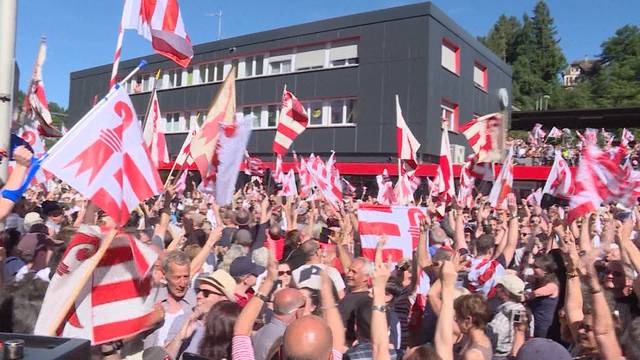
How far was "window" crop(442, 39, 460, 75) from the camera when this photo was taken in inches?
1094

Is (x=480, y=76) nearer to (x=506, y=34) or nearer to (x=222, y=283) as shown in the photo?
(x=222, y=283)

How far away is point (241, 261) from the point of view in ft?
17.3

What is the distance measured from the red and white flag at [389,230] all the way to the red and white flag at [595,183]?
164cm

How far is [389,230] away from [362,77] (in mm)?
21806

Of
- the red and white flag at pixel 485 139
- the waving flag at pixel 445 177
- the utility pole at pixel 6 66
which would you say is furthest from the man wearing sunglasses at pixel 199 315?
the red and white flag at pixel 485 139

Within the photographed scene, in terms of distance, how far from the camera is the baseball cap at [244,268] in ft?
16.8

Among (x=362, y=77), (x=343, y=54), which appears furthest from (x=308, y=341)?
(x=343, y=54)

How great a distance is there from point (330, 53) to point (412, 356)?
26688mm

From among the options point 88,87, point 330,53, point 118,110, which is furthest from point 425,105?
point 88,87

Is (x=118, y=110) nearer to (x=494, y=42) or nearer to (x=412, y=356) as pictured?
(x=412, y=356)

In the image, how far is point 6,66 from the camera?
159 inches

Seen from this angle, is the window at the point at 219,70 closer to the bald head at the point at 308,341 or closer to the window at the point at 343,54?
the window at the point at 343,54

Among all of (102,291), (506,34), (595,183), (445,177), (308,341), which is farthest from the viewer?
(506,34)

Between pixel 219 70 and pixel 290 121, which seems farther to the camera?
pixel 219 70
